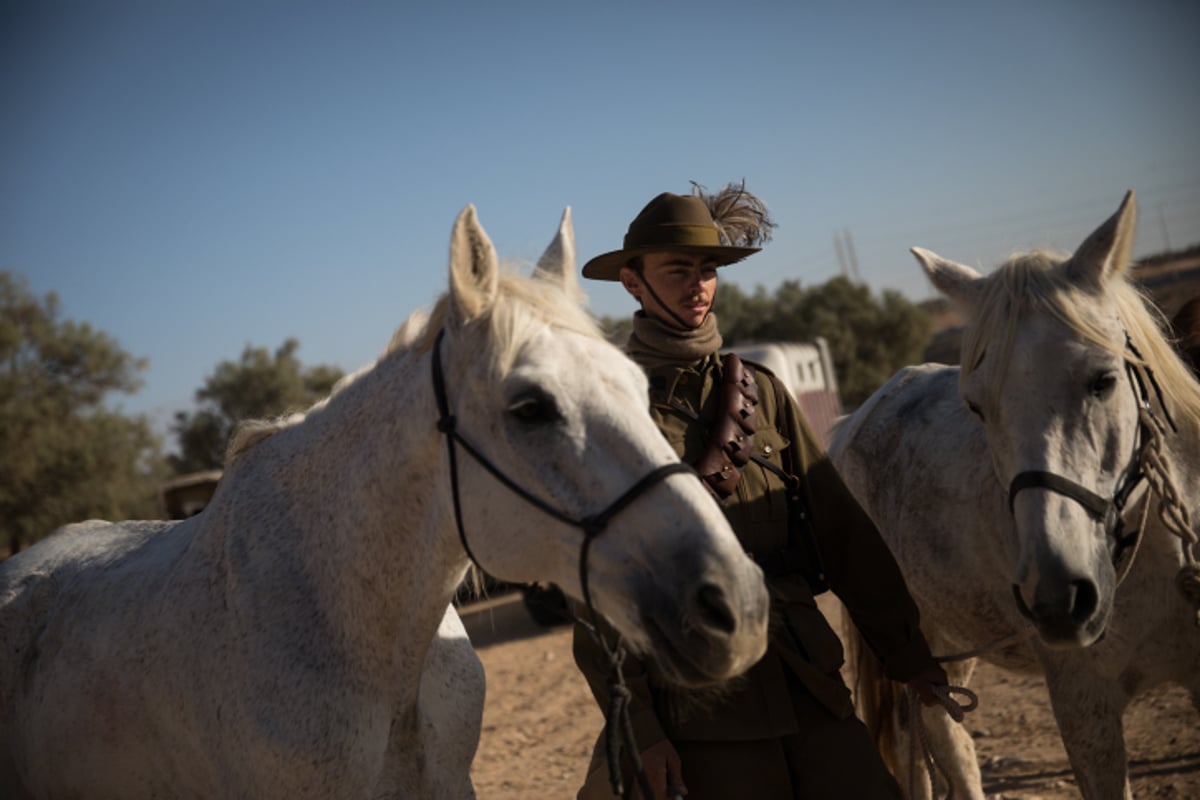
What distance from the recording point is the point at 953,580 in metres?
3.57

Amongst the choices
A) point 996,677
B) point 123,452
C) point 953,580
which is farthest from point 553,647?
point 123,452

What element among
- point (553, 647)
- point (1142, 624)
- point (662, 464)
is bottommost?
Result: point (553, 647)

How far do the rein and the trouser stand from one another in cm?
26

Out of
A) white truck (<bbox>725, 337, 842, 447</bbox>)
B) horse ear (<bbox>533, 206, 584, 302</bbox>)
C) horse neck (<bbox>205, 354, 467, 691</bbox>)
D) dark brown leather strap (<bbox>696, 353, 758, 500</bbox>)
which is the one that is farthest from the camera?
white truck (<bbox>725, 337, 842, 447</bbox>)

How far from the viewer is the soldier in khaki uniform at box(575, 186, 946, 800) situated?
2.32 m

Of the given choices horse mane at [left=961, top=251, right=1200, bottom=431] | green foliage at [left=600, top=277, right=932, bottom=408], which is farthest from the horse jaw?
→ green foliage at [left=600, top=277, right=932, bottom=408]

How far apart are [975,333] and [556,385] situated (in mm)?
1562

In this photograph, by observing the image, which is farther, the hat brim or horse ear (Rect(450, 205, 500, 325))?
the hat brim

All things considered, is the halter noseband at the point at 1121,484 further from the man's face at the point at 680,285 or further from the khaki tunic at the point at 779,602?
the man's face at the point at 680,285

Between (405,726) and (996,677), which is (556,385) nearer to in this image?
(405,726)

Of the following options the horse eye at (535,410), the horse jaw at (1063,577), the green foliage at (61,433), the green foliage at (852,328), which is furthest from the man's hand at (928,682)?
the green foliage at (852,328)

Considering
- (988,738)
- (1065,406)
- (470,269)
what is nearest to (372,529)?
(470,269)

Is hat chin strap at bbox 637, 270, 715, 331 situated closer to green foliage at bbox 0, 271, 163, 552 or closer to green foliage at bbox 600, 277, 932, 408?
green foliage at bbox 0, 271, 163, 552

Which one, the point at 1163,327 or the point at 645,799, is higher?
the point at 1163,327
